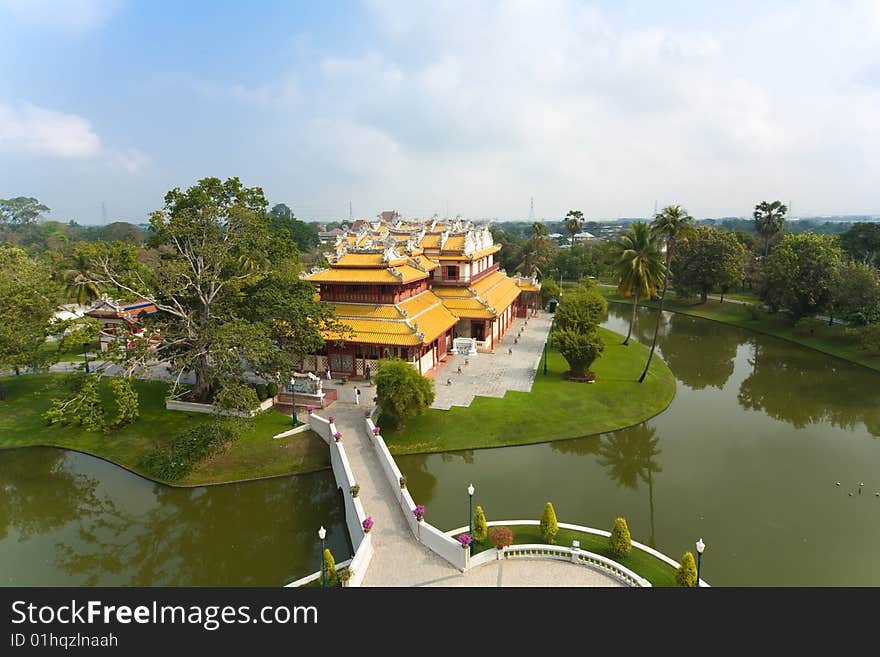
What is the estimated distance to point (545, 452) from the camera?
21.5m

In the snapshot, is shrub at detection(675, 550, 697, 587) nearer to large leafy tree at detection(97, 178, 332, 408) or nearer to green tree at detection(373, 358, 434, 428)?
green tree at detection(373, 358, 434, 428)

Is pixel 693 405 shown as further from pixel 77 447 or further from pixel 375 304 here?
pixel 77 447

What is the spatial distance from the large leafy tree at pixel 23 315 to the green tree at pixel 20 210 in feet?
447

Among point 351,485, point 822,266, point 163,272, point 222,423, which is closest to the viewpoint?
point 351,485

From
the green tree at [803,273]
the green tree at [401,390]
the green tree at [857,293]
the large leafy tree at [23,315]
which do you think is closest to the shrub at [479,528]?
the green tree at [401,390]

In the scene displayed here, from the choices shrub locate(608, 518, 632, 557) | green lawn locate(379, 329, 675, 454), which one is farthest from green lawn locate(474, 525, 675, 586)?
green lawn locate(379, 329, 675, 454)

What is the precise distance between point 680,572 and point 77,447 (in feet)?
82.5

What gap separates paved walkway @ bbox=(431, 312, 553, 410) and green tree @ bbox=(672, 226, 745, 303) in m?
25.5

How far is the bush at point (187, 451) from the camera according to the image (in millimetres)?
19625

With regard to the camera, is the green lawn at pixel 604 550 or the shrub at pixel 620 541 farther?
the shrub at pixel 620 541

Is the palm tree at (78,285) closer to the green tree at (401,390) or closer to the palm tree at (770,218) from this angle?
the green tree at (401,390)

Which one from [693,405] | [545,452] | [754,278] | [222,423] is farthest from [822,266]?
[222,423]

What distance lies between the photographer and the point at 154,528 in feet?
55.5

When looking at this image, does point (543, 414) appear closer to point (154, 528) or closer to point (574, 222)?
point (154, 528)
